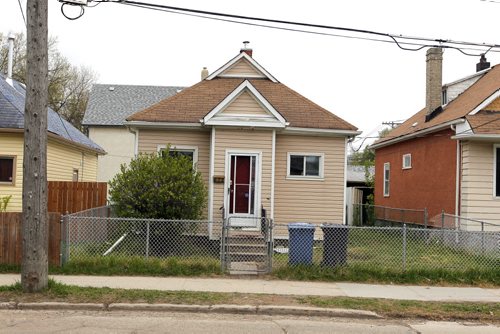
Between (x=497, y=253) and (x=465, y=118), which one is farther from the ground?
(x=465, y=118)

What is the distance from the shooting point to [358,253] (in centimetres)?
1319

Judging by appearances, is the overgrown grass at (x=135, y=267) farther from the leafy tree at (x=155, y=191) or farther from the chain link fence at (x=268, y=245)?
the leafy tree at (x=155, y=191)

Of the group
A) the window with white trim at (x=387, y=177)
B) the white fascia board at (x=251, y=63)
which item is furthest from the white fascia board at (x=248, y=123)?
the window with white trim at (x=387, y=177)

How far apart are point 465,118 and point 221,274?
9218 mm

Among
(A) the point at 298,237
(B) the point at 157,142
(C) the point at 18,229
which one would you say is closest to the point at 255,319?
(A) the point at 298,237

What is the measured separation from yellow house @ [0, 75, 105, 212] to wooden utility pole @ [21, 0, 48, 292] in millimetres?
9300

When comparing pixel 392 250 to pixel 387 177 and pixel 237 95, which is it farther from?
pixel 387 177

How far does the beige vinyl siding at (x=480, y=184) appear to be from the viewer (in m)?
15.3

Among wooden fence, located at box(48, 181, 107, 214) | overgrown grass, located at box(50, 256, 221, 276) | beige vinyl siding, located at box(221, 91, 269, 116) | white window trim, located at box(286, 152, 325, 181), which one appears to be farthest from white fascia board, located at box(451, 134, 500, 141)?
wooden fence, located at box(48, 181, 107, 214)

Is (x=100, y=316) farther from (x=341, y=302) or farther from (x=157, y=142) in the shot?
(x=157, y=142)

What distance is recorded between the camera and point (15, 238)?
1032 centimetres

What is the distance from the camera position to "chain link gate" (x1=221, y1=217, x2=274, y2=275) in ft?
34.4

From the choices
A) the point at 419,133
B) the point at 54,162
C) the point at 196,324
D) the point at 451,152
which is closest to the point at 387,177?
the point at 419,133

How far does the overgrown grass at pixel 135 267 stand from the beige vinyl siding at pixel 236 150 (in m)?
4.18
